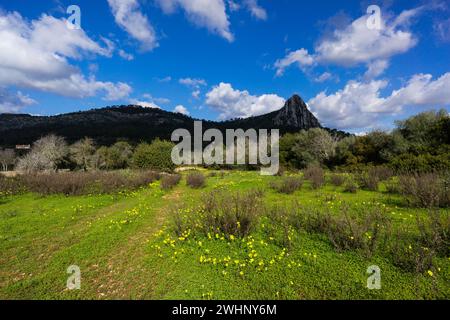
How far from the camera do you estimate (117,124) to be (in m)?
121

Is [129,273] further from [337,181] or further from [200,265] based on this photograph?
[337,181]

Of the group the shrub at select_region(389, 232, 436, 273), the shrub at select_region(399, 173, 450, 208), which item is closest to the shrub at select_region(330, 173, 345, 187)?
the shrub at select_region(399, 173, 450, 208)

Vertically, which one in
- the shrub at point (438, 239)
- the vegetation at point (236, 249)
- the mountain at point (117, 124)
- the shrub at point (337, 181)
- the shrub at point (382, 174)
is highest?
the mountain at point (117, 124)

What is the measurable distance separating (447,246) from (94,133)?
107847 millimetres

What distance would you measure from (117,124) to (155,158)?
9643cm

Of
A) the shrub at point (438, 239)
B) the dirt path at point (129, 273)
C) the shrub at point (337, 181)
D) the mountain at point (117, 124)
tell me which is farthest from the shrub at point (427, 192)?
the mountain at point (117, 124)

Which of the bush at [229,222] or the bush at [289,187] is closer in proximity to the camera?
the bush at [229,222]

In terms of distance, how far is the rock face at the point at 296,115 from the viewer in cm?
11088

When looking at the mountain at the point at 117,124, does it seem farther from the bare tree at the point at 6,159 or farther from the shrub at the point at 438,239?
the shrub at the point at 438,239

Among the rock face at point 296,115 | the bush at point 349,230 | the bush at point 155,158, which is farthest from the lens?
the rock face at point 296,115

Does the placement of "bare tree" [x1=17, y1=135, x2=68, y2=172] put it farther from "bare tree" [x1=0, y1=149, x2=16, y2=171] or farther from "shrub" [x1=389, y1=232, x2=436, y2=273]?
"shrub" [x1=389, y1=232, x2=436, y2=273]

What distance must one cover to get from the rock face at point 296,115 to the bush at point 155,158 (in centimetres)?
7937

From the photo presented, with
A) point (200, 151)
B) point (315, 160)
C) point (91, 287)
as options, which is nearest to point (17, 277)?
point (91, 287)

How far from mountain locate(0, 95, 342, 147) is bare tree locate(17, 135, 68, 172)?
32.7m
